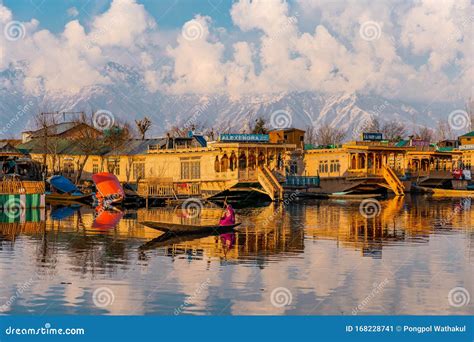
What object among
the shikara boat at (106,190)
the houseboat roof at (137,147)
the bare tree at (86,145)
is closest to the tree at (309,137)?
the bare tree at (86,145)

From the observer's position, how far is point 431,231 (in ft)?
146

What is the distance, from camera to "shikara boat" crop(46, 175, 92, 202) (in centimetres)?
6956

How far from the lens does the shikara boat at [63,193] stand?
6956cm

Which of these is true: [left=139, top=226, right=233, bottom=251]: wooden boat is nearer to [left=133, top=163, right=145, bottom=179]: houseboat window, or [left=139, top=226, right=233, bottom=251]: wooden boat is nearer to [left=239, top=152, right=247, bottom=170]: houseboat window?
[left=239, top=152, right=247, bottom=170]: houseboat window

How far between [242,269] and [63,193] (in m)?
43.5

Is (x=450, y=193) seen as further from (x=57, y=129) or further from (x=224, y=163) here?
(x=57, y=129)

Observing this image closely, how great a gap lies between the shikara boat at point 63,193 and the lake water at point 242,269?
69.7ft

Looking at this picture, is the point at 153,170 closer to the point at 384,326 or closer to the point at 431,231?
the point at 431,231

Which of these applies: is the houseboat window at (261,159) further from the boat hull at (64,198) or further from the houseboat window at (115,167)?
the houseboat window at (115,167)

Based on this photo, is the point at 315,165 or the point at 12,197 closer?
the point at 12,197

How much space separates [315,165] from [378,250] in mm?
56470

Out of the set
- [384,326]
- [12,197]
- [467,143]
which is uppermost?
[467,143]

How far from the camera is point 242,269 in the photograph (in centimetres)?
2972

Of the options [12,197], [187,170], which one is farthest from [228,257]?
[187,170]
